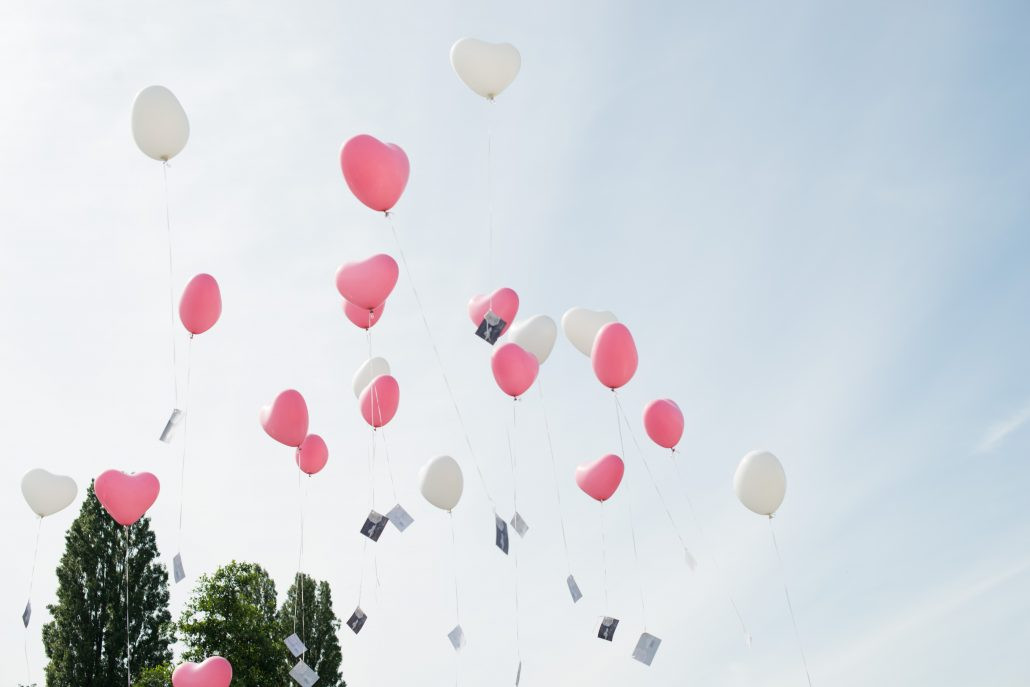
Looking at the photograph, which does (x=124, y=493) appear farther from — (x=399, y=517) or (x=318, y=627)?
(x=318, y=627)

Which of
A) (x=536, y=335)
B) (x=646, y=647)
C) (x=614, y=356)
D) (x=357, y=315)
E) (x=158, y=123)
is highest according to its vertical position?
(x=158, y=123)

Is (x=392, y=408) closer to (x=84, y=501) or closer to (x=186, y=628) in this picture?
(x=186, y=628)

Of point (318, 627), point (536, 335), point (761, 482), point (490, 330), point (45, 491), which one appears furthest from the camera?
point (318, 627)

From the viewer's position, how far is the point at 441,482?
321 inches

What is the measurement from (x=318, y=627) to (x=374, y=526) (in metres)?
15.8

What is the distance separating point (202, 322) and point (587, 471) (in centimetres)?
395

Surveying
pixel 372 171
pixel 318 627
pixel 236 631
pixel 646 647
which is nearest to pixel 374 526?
pixel 646 647

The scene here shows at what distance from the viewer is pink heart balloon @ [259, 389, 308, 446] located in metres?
7.79

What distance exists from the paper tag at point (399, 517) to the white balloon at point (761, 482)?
3.27 metres

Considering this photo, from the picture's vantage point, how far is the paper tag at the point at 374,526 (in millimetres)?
7027

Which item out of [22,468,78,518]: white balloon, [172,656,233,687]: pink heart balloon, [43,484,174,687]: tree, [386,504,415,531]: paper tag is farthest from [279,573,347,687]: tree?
[386,504,415,531]: paper tag

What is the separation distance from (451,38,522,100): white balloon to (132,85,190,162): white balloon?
263cm

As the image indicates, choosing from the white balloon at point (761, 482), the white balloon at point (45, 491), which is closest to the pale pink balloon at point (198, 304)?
the white balloon at point (45, 491)

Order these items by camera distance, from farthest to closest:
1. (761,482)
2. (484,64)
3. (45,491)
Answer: (45,491)
(761,482)
(484,64)
